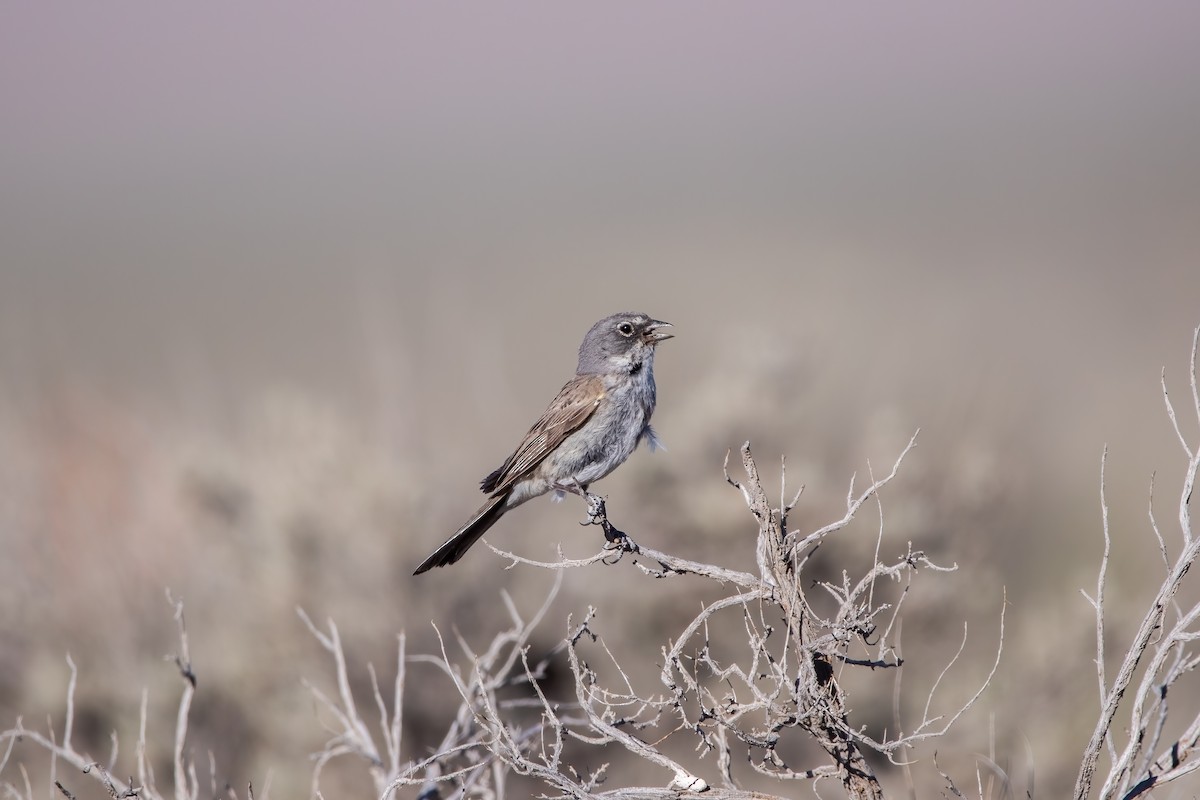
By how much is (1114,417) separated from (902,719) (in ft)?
22.4

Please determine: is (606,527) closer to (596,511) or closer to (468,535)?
(596,511)

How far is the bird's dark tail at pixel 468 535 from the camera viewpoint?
547 centimetres

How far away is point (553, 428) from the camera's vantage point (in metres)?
6.03

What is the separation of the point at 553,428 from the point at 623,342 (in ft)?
1.90

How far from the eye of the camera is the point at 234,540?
31.2ft

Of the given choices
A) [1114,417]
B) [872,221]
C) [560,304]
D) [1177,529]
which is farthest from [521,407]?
[872,221]

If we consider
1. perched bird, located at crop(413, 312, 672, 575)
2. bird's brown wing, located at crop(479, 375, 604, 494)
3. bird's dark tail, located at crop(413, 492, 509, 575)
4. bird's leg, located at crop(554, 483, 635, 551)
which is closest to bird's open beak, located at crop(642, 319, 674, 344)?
perched bird, located at crop(413, 312, 672, 575)

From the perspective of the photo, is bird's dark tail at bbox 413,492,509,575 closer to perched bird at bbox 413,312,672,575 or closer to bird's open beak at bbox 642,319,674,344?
perched bird at bbox 413,312,672,575

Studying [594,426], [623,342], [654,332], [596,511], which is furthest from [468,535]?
[654,332]

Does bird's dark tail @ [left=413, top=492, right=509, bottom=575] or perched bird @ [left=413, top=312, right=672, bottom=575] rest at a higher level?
perched bird @ [left=413, top=312, right=672, bottom=575]

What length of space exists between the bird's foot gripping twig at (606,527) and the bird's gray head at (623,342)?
0.72 m

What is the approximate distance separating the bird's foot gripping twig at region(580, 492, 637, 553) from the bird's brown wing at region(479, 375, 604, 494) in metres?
0.36

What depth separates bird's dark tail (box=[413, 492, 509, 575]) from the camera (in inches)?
215

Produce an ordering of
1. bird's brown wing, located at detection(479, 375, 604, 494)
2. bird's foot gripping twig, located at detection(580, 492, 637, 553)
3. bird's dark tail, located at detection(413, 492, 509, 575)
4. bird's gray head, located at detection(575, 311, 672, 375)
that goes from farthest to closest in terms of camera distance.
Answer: bird's gray head, located at detection(575, 311, 672, 375), bird's brown wing, located at detection(479, 375, 604, 494), bird's dark tail, located at detection(413, 492, 509, 575), bird's foot gripping twig, located at detection(580, 492, 637, 553)
